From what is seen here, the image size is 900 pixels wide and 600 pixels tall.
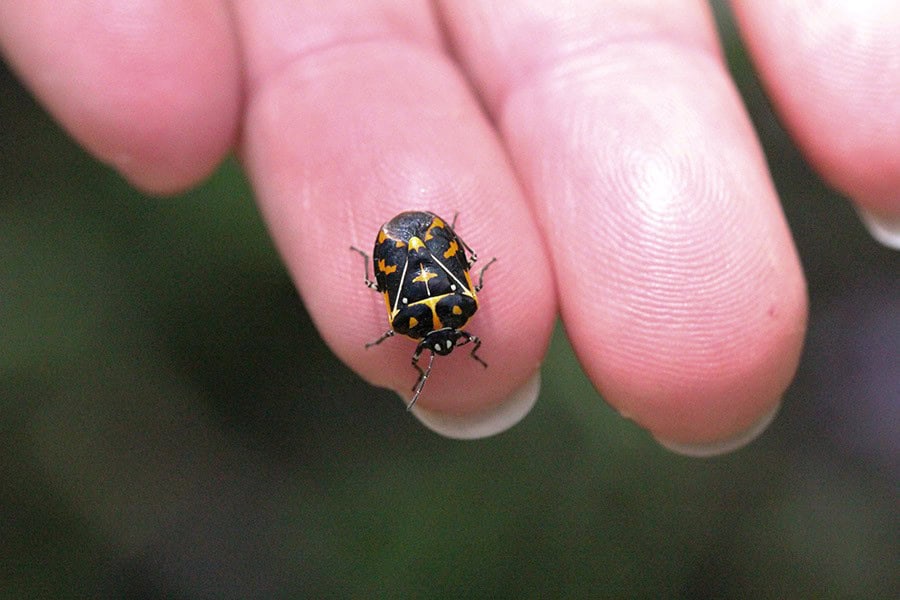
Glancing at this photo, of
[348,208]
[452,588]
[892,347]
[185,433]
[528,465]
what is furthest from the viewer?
[892,347]

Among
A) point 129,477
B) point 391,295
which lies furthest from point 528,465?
point 129,477

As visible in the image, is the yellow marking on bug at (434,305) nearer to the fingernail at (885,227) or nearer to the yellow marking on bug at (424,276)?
the yellow marking on bug at (424,276)

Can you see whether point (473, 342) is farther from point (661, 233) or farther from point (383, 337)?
point (661, 233)

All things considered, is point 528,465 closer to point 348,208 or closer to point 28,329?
point 348,208

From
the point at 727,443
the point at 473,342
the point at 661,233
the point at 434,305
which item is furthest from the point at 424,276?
the point at 727,443

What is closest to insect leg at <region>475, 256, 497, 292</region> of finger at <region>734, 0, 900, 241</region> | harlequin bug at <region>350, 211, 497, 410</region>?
harlequin bug at <region>350, 211, 497, 410</region>
